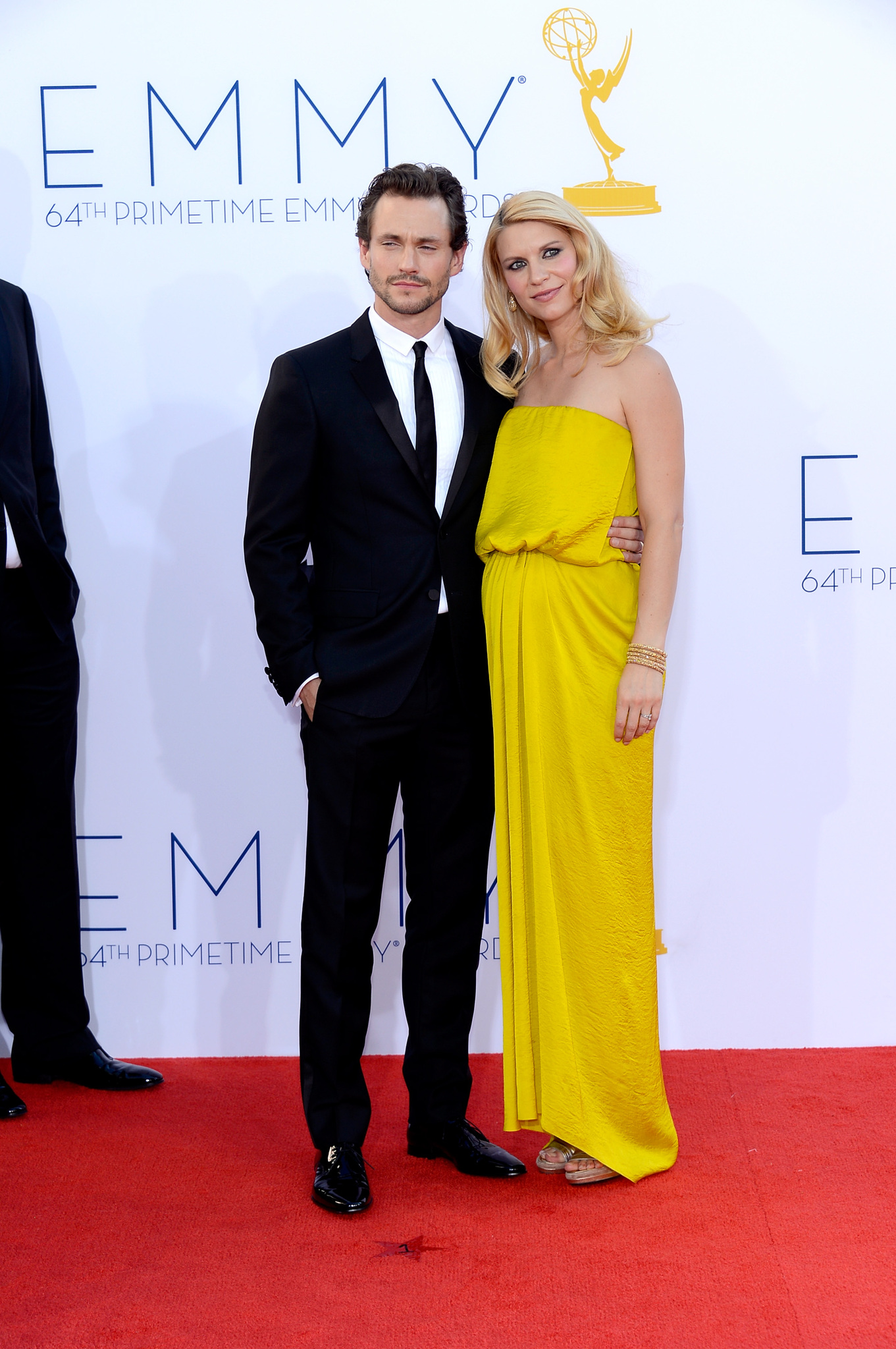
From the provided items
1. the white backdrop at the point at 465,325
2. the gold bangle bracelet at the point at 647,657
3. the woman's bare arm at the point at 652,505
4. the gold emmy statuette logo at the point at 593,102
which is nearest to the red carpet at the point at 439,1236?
the white backdrop at the point at 465,325

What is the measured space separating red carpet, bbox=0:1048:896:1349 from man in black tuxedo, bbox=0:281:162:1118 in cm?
13

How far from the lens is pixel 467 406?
7.40 ft

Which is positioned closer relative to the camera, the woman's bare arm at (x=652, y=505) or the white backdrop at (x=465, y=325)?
the woman's bare arm at (x=652, y=505)

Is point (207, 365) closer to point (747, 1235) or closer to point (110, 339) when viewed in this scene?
point (110, 339)

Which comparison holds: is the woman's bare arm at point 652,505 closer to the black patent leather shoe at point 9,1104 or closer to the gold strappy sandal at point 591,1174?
the gold strappy sandal at point 591,1174

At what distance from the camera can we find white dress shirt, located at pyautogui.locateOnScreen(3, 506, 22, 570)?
8.32ft

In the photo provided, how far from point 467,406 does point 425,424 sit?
12 cm

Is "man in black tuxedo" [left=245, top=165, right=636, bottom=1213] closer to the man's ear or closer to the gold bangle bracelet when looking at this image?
the man's ear

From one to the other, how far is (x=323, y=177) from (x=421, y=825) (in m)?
1.52

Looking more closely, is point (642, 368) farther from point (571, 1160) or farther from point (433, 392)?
point (571, 1160)

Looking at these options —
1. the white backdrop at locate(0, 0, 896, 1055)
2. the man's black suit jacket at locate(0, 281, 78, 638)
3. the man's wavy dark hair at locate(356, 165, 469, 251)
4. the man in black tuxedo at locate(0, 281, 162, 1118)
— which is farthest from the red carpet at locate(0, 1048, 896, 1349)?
the man's wavy dark hair at locate(356, 165, 469, 251)

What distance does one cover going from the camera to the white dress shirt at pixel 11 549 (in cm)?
254

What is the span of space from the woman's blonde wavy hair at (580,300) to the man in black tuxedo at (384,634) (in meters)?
0.05

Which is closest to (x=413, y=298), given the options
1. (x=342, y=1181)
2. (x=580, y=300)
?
(x=580, y=300)
